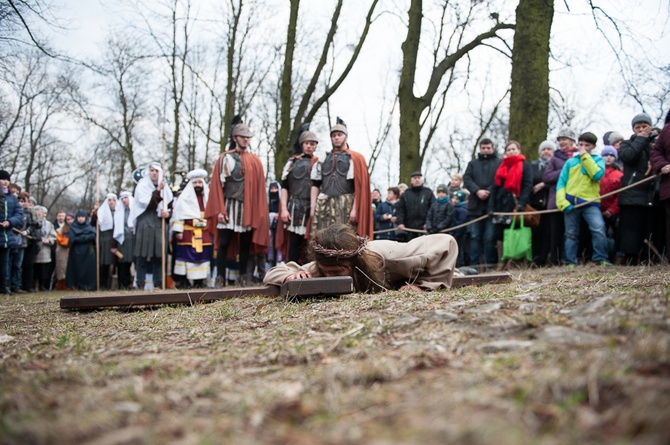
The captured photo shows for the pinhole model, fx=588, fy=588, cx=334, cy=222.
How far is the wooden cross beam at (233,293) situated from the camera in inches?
161

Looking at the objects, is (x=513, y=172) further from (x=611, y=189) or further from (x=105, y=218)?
(x=105, y=218)

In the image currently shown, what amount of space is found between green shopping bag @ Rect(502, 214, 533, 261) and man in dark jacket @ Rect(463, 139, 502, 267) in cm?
37

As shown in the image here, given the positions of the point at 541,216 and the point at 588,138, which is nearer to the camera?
the point at 588,138

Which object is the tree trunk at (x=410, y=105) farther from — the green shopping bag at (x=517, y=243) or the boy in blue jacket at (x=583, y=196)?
the boy in blue jacket at (x=583, y=196)

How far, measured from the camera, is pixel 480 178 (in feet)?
29.8

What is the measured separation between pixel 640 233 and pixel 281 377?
6742mm

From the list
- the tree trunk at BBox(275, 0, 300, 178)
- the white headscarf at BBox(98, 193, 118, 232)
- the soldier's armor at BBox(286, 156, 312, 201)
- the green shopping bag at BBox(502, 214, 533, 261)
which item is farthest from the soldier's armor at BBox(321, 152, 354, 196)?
the tree trunk at BBox(275, 0, 300, 178)

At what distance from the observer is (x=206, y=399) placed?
1.76 m

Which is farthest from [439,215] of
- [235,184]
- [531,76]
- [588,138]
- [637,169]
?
[235,184]

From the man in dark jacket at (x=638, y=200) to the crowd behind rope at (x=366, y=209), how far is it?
0.04 feet

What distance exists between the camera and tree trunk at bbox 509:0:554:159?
9.78 m

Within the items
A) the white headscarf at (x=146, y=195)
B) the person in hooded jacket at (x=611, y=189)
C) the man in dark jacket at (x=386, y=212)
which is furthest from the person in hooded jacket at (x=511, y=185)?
the white headscarf at (x=146, y=195)

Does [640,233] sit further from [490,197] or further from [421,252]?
[421,252]

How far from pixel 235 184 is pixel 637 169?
544 cm
